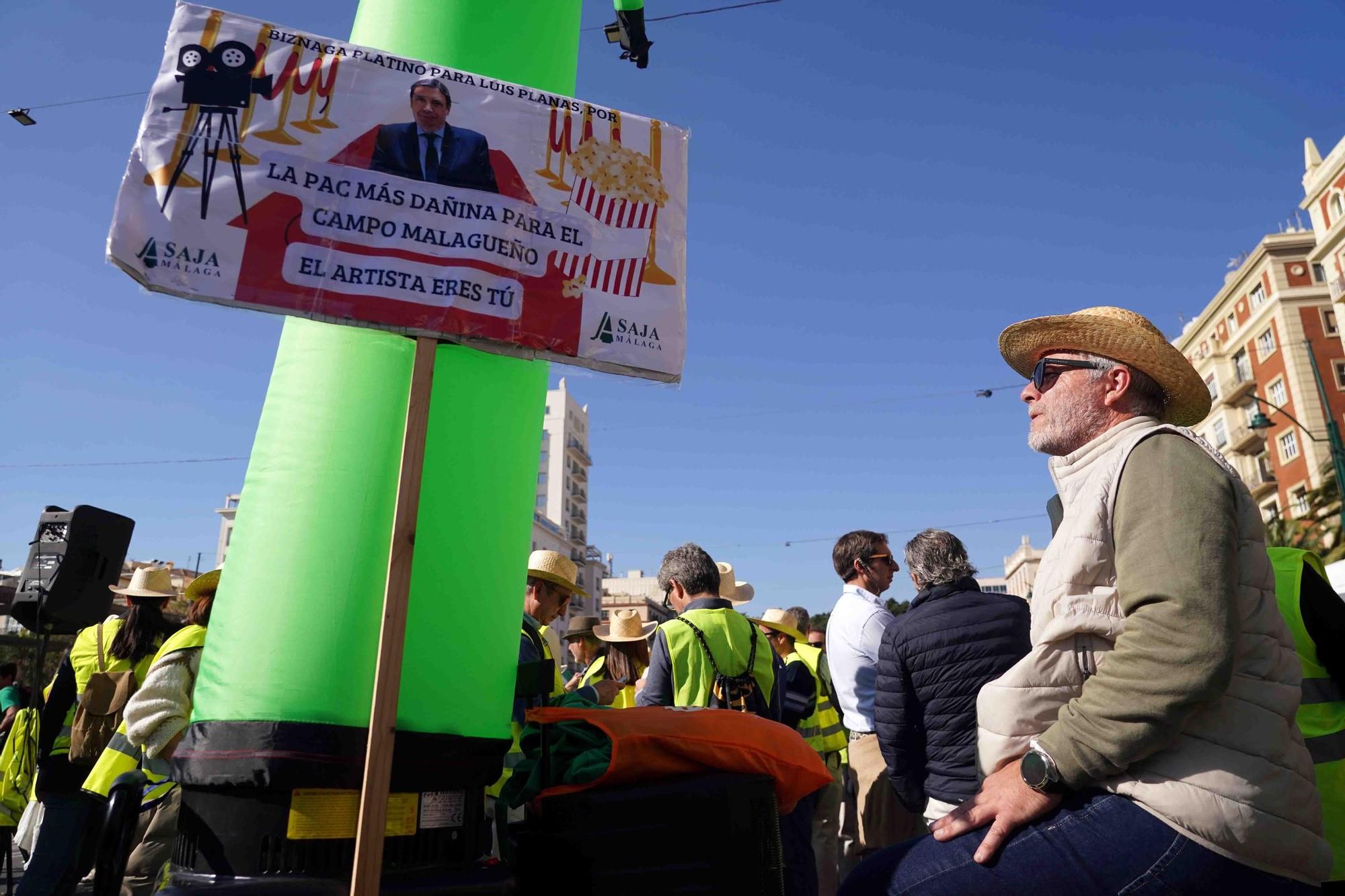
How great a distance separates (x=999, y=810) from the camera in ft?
5.58

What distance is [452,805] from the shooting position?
2.39m

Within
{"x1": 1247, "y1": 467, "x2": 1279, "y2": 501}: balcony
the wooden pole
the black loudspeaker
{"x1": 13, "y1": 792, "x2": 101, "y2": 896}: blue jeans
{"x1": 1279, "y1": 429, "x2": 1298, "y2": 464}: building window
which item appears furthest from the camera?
{"x1": 1247, "y1": 467, "x2": 1279, "y2": 501}: balcony

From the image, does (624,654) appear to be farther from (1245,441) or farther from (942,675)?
(1245,441)

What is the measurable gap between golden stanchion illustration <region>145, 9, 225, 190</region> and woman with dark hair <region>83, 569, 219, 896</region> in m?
2.18

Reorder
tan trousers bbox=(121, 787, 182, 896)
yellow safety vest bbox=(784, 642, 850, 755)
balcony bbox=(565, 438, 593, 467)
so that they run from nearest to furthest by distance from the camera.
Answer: tan trousers bbox=(121, 787, 182, 896) → yellow safety vest bbox=(784, 642, 850, 755) → balcony bbox=(565, 438, 593, 467)

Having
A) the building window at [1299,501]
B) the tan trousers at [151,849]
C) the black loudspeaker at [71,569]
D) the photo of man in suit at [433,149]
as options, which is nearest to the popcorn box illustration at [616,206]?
the photo of man in suit at [433,149]

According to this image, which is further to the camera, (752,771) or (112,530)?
(112,530)

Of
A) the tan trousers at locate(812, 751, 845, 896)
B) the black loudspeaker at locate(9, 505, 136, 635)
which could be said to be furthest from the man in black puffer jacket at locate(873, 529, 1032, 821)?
the black loudspeaker at locate(9, 505, 136, 635)

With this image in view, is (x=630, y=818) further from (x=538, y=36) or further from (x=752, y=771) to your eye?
(x=538, y=36)

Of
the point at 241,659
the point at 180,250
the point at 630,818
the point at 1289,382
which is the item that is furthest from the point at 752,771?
the point at 1289,382

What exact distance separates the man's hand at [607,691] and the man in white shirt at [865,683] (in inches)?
67.0

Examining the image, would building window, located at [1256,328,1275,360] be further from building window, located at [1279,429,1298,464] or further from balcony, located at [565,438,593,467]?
balcony, located at [565,438,593,467]

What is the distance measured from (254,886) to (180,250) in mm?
1538

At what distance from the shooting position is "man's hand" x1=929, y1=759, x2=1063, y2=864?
1.67 metres
